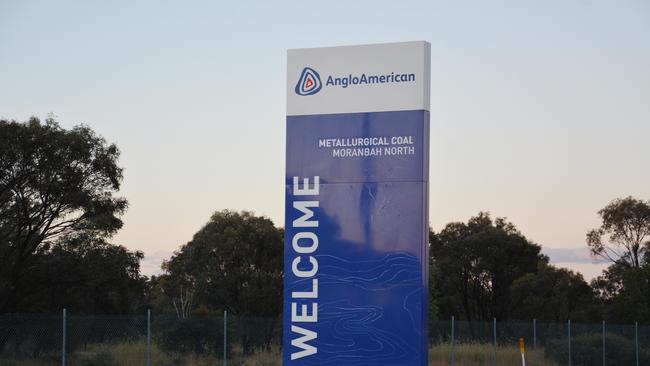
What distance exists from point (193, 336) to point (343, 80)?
52.2 ft

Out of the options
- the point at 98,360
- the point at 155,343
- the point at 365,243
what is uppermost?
the point at 365,243

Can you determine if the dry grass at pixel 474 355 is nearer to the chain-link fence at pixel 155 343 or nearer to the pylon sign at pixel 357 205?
the chain-link fence at pixel 155 343

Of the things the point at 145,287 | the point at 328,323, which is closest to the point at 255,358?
the point at 145,287

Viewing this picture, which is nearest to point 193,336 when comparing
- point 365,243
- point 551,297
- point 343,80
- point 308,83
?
point 365,243

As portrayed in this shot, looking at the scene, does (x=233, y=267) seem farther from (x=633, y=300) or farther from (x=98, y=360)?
(x=633, y=300)

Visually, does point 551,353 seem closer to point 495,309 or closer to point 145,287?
point 145,287

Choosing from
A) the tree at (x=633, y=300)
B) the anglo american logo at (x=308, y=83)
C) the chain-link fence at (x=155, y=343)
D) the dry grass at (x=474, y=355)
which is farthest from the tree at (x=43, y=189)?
the tree at (x=633, y=300)

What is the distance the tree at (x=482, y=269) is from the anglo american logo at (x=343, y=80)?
50.3 metres

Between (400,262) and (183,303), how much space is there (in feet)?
105

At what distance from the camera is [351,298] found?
47.2 feet

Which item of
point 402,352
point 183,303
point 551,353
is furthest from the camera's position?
point 183,303

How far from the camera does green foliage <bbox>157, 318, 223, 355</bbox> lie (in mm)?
28750

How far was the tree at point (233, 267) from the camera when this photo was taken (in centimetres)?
4341

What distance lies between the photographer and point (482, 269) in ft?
217
